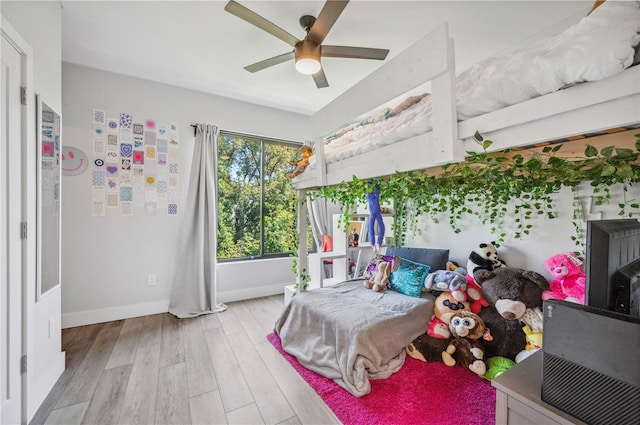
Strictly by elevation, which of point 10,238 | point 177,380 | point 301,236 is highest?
point 10,238

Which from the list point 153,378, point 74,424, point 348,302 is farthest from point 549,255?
point 74,424

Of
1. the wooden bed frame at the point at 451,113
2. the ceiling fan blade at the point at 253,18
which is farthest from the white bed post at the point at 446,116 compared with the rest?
the ceiling fan blade at the point at 253,18

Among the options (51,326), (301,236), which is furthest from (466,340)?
(51,326)

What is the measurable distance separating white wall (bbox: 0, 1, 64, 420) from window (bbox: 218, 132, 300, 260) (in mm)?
1676

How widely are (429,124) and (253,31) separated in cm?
175

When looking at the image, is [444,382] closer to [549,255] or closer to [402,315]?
[402,315]

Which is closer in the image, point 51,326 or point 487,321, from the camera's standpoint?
point 51,326

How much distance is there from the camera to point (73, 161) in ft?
8.42

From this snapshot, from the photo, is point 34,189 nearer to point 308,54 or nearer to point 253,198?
point 308,54

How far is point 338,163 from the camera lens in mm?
1836

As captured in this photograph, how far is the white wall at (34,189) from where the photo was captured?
4.72 ft

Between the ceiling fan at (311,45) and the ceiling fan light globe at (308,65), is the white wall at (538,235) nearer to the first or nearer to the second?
the ceiling fan at (311,45)

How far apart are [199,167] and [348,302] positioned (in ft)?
7.24

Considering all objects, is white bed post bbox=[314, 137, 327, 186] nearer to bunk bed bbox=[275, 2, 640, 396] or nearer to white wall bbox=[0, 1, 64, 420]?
bunk bed bbox=[275, 2, 640, 396]
